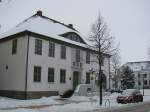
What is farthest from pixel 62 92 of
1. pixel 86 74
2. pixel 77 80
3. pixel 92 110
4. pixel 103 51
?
pixel 92 110

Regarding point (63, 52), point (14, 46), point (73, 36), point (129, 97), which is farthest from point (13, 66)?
point (129, 97)

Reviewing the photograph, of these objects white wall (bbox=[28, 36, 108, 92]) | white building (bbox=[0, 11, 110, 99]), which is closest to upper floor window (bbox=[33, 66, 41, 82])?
white building (bbox=[0, 11, 110, 99])

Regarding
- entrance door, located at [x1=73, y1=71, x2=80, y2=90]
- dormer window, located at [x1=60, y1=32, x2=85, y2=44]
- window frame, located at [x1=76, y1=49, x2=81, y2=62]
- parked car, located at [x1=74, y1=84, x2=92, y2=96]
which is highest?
dormer window, located at [x1=60, y1=32, x2=85, y2=44]

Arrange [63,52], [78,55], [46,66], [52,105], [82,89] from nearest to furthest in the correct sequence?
[52,105], [46,66], [82,89], [63,52], [78,55]

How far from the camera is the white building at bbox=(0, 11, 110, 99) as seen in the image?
101ft

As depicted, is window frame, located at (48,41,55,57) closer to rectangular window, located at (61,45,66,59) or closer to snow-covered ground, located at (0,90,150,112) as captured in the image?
rectangular window, located at (61,45,66,59)

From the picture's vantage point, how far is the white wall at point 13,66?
30.8 meters

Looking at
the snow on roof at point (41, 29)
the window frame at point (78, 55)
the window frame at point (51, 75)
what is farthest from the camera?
the window frame at point (78, 55)

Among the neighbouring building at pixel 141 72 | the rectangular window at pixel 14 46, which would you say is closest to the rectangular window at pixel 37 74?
the rectangular window at pixel 14 46

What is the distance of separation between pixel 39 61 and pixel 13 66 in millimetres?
3334

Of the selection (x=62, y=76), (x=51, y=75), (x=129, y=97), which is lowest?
(x=129, y=97)

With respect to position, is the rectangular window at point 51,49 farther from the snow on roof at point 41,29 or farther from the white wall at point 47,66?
the snow on roof at point 41,29

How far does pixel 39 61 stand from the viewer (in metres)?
32.2

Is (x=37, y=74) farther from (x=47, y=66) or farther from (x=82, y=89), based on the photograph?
(x=82, y=89)
